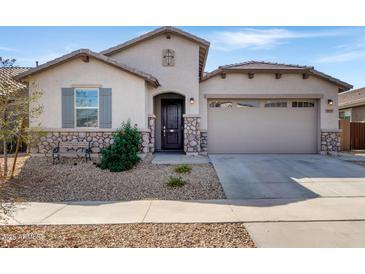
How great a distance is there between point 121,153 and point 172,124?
5286 mm

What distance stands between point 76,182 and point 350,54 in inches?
483

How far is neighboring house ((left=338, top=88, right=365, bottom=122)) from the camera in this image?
20719mm

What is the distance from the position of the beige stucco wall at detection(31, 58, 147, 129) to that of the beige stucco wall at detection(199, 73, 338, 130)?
137 inches

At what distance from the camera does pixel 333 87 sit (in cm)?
1444

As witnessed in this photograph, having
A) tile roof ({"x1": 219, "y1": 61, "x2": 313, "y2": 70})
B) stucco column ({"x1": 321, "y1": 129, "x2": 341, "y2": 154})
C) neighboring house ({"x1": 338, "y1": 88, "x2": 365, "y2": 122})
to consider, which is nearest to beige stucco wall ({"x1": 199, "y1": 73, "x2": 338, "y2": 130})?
stucco column ({"x1": 321, "y1": 129, "x2": 341, "y2": 154})

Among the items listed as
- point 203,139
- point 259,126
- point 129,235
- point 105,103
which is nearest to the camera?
point 129,235

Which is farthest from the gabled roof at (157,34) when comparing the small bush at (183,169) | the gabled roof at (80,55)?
the small bush at (183,169)

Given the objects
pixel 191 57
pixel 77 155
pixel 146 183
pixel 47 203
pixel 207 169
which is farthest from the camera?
pixel 191 57

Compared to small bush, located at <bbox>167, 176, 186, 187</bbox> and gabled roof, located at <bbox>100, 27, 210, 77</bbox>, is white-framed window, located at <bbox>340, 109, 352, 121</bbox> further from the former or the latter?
small bush, located at <bbox>167, 176, 186, 187</bbox>

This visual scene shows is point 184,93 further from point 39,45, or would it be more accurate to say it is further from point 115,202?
point 115,202

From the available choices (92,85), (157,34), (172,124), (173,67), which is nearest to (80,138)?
(92,85)

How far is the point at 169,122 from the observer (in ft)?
50.6

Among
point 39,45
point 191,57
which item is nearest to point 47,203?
point 39,45

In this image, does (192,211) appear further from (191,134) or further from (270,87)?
(270,87)
